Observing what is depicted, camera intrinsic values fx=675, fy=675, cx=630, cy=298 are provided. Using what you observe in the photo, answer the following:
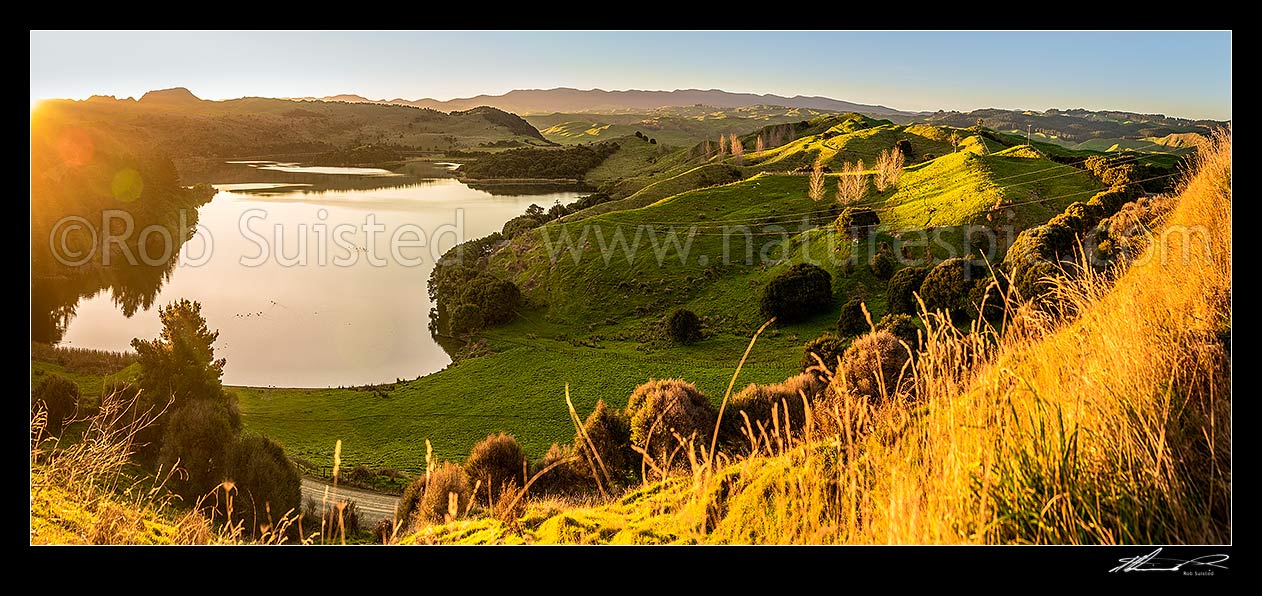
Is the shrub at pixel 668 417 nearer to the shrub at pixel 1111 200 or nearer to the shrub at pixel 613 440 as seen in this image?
the shrub at pixel 613 440

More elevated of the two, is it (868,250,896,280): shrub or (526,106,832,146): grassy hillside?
(526,106,832,146): grassy hillside

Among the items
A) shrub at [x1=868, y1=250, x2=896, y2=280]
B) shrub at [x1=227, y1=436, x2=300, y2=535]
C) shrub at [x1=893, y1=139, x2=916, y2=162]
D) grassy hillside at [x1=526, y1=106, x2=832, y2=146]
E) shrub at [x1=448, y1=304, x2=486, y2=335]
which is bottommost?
shrub at [x1=227, y1=436, x2=300, y2=535]

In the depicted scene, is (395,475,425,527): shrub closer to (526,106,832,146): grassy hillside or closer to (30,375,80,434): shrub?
(30,375,80,434): shrub

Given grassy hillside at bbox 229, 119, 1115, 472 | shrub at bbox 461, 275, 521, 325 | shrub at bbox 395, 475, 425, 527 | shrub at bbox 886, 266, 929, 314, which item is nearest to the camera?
shrub at bbox 395, 475, 425, 527

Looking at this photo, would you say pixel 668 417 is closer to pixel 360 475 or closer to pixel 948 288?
pixel 360 475

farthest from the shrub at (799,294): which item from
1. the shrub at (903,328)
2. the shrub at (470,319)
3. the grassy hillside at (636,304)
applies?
the shrub at (470,319)

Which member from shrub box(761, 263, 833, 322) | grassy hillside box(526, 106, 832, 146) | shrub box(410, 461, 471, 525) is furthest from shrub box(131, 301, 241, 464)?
grassy hillside box(526, 106, 832, 146)

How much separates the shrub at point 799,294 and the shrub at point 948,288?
5.62m

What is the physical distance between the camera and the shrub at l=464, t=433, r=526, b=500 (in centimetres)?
1388

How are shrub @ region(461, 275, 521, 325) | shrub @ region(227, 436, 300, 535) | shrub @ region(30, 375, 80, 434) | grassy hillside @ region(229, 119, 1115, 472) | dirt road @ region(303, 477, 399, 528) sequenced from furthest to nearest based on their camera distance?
shrub @ region(461, 275, 521, 325), grassy hillside @ region(229, 119, 1115, 472), dirt road @ region(303, 477, 399, 528), shrub @ region(30, 375, 80, 434), shrub @ region(227, 436, 300, 535)

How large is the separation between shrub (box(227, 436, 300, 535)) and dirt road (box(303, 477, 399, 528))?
0.91 m
